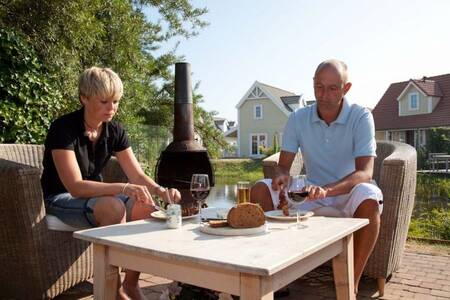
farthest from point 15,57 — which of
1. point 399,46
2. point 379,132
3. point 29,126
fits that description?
point 379,132

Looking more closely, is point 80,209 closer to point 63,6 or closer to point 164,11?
point 63,6

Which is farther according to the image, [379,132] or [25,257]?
[379,132]

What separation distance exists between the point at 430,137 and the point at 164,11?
561 inches

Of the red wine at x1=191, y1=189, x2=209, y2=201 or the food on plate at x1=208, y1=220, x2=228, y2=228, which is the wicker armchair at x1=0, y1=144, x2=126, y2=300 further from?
the food on plate at x1=208, y1=220, x2=228, y2=228

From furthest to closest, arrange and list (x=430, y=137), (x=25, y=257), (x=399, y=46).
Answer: (x=430, y=137) < (x=399, y=46) < (x=25, y=257)

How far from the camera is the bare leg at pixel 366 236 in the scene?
2201 mm

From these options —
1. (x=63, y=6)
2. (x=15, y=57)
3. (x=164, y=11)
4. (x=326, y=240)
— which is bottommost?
(x=326, y=240)

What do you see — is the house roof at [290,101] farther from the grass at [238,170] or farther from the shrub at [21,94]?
the shrub at [21,94]

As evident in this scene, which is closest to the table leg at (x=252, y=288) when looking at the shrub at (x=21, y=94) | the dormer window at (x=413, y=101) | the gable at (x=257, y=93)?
the shrub at (x=21, y=94)

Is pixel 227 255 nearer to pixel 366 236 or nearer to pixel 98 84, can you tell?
pixel 366 236

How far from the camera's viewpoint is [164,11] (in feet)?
24.1

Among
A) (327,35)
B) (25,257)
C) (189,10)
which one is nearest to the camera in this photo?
(25,257)

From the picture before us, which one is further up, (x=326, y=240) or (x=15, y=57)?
(x=15, y=57)

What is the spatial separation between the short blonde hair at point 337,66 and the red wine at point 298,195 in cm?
105
